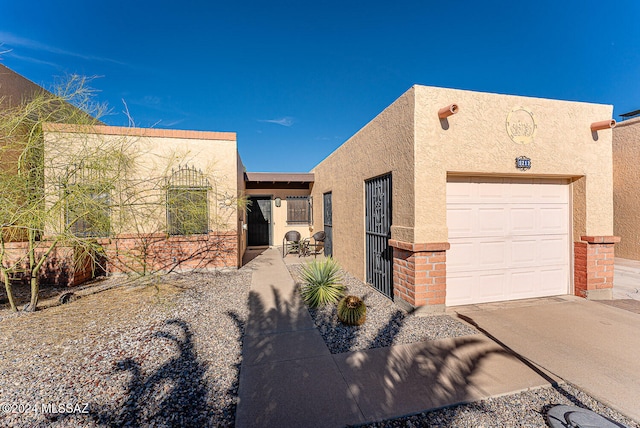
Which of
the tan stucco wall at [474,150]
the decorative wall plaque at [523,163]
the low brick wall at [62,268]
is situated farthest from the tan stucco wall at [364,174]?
the low brick wall at [62,268]

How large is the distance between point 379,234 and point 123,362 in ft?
14.6

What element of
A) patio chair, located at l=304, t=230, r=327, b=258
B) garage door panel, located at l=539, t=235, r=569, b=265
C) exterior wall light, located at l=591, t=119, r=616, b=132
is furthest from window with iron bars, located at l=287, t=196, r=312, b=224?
exterior wall light, located at l=591, t=119, r=616, b=132

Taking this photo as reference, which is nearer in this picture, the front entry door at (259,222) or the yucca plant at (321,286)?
the yucca plant at (321,286)

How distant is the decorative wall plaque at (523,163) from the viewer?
14.5 feet

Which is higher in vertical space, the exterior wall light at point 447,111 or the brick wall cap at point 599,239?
the exterior wall light at point 447,111

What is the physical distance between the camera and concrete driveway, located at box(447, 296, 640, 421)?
8.16ft

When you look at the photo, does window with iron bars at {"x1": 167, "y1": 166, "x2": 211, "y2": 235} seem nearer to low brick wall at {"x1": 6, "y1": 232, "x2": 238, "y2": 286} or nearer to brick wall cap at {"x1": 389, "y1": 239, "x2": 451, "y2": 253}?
low brick wall at {"x1": 6, "y1": 232, "x2": 238, "y2": 286}

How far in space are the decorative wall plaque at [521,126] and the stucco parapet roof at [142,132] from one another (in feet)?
21.0

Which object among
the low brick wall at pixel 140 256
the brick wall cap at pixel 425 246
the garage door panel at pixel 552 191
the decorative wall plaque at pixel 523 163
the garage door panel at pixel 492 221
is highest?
the decorative wall plaque at pixel 523 163

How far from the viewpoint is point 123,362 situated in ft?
9.46

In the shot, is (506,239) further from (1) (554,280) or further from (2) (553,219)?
(1) (554,280)

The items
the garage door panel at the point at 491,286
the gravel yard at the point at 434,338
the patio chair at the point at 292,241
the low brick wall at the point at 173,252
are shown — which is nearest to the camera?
the gravel yard at the point at 434,338

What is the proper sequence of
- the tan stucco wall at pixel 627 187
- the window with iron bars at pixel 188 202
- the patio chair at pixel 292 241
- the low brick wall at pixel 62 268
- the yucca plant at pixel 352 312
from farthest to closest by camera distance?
the patio chair at pixel 292 241 < the tan stucco wall at pixel 627 187 < the window with iron bars at pixel 188 202 < the low brick wall at pixel 62 268 < the yucca plant at pixel 352 312

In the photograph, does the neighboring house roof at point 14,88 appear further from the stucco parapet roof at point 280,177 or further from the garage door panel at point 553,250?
A: the garage door panel at point 553,250
